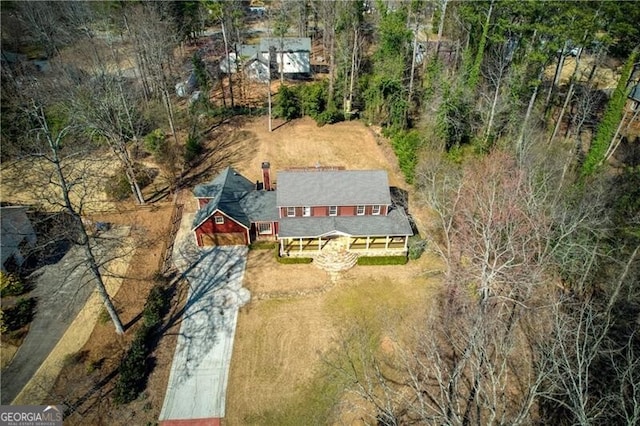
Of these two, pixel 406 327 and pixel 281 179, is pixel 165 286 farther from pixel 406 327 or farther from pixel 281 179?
pixel 406 327

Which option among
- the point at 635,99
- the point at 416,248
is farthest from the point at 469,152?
the point at 635,99

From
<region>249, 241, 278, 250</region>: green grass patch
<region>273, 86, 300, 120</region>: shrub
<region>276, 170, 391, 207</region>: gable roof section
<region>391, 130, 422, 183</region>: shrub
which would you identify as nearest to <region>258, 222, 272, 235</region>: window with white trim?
<region>249, 241, 278, 250</region>: green grass patch

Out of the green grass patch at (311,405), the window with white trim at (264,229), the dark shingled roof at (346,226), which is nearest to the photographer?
the green grass patch at (311,405)

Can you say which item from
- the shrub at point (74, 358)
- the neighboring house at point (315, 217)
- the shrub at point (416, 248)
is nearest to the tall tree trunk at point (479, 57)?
the neighboring house at point (315, 217)

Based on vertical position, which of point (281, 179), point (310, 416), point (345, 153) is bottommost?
point (310, 416)

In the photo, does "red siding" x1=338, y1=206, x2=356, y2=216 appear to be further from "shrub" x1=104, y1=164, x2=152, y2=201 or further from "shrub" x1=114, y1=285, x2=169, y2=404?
"shrub" x1=104, y1=164, x2=152, y2=201

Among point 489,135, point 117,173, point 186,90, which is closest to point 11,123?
point 117,173

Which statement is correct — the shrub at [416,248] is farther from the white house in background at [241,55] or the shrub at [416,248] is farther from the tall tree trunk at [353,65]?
the white house in background at [241,55]
